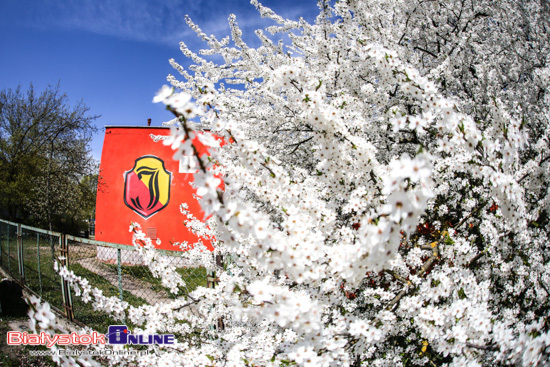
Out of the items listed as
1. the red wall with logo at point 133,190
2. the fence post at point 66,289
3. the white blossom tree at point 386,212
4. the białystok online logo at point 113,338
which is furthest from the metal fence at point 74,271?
the red wall with logo at point 133,190

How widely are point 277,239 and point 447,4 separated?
5.16 m

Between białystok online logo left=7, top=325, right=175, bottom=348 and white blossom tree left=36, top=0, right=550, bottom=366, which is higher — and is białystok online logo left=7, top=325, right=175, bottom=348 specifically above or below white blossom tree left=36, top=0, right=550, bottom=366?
below

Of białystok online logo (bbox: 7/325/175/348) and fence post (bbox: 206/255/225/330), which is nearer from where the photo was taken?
białystok online logo (bbox: 7/325/175/348)

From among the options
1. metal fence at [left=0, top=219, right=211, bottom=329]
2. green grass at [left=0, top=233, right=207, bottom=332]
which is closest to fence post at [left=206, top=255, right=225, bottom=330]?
metal fence at [left=0, top=219, right=211, bottom=329]

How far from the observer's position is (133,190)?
13148mm

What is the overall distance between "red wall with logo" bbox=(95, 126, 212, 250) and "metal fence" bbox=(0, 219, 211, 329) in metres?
3.96

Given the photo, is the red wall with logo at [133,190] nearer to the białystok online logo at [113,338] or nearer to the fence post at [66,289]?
the fence post at [66,289]

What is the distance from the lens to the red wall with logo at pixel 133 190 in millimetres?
12719

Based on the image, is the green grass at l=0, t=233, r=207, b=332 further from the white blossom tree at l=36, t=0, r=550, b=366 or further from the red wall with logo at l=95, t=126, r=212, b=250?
the red wall with logo at l=95, t=126, r=212, b=250

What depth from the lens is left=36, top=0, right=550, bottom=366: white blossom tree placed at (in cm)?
159

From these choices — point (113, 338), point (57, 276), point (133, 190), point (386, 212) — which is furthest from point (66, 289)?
point (133, 190)

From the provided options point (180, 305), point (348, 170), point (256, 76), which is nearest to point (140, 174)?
point (256, 76)

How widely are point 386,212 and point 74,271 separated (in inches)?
279

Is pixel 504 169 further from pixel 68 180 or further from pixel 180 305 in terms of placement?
pixel 68 180
